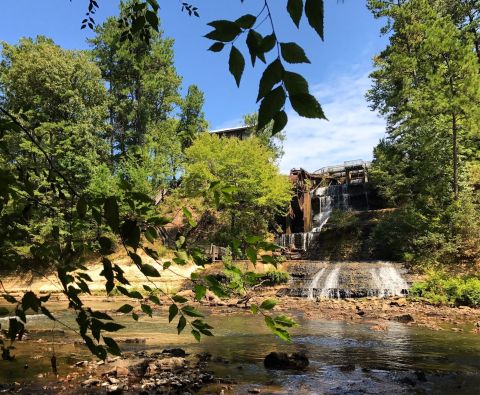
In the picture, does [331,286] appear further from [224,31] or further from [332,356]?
[224,31]

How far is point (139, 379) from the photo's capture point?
6.00 meters

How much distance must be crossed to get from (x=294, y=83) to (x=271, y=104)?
0.26 feet

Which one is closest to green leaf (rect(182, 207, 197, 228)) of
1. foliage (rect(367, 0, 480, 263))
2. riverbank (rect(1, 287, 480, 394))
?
riverbank (rect(1, 287, 480, 394))

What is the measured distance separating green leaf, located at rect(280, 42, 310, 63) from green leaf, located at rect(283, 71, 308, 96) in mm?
47

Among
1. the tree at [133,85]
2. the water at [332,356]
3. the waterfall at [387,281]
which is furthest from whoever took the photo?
the tree at [133,85]

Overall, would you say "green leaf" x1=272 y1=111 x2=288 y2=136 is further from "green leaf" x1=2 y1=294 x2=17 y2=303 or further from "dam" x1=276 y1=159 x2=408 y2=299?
"dam" x1=276 y1=159 x2=408 y2=299

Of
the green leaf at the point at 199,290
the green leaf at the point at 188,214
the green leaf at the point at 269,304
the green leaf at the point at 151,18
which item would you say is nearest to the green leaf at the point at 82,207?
the green leaf at the point at 188,214

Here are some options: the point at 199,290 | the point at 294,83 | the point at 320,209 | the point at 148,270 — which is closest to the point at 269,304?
the point at 199,290

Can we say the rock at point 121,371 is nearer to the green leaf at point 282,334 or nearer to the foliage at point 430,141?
the green leaf at point 282,334

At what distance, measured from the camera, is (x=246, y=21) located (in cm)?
113

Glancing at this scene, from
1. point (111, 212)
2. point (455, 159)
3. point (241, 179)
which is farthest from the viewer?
point (241, 179)

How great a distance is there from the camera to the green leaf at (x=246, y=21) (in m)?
1.13

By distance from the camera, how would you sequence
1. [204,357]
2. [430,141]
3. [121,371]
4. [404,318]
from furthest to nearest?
1. [430,141]
2. [404,318]
3. [204,357]
4. [121,371]

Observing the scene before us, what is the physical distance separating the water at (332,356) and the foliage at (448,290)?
520 cm
